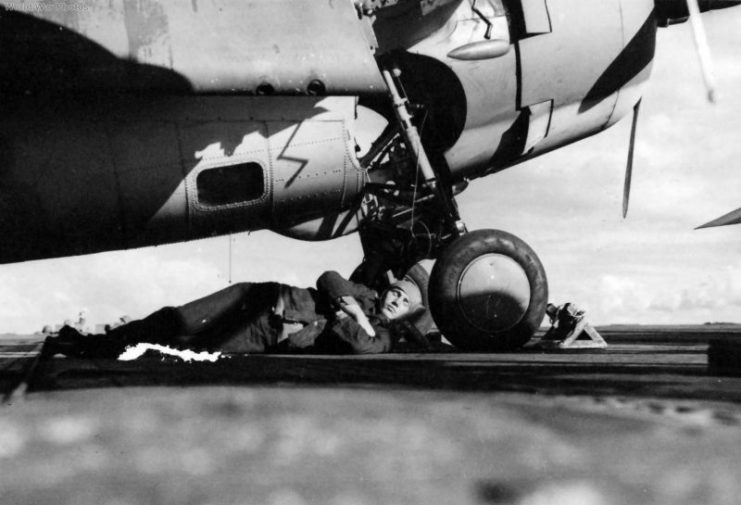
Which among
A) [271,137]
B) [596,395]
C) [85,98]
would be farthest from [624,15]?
[596,395]

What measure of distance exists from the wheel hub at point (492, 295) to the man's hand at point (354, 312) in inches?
32.9

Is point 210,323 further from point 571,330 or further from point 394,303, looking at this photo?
point 571,330

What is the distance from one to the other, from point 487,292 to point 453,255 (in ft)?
1.31

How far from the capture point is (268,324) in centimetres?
549

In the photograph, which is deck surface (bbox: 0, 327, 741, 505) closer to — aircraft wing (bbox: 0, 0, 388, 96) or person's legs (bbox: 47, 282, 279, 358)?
aircraft wing (bbox: 0, 0, 388, 96)

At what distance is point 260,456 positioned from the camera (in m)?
1.31

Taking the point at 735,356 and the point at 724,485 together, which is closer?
the point at 724,485

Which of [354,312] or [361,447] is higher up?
[361,447]

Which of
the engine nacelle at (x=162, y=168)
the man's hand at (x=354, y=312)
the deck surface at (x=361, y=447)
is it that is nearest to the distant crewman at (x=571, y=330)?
the man's hand at (x=354, y=312)

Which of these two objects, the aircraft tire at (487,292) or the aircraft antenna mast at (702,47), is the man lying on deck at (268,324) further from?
the aircraft antenna mast at (702,47)

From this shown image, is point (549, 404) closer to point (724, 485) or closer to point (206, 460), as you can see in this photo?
point (724, 485)

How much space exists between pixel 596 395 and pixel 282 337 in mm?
3855

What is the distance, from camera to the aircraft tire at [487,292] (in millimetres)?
5832

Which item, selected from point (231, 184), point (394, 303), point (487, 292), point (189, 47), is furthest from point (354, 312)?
point (189, 47)
